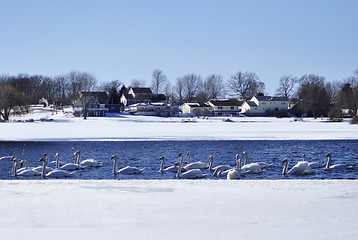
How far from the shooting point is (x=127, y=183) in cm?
1583

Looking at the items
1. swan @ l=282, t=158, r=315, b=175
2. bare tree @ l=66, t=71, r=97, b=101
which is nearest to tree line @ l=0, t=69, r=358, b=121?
bare tree @ l=66, t=71, r=97, b=101

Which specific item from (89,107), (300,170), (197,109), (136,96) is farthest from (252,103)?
(300,170)

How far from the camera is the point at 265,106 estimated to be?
11781 cm

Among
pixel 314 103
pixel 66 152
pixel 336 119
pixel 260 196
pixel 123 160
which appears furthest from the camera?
pixel 314 103

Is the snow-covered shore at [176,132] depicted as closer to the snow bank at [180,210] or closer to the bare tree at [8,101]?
the bare tree at [8,101]

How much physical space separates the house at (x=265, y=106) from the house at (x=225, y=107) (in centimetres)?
172

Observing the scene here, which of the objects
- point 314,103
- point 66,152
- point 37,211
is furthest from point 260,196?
point 314,103

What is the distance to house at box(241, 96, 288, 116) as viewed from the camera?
116 m

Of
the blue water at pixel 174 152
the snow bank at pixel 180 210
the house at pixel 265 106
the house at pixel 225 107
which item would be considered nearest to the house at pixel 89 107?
the house at pixel 225 107

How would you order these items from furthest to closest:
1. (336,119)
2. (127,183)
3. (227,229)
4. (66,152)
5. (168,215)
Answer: (336,119), (66,152), (127,183), (168,215), (227,229)

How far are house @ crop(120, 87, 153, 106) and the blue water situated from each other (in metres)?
93.6

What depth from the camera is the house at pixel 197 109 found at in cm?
10850

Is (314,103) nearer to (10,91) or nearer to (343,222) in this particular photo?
(10,91)

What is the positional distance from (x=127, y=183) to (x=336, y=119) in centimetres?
7014
